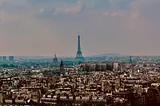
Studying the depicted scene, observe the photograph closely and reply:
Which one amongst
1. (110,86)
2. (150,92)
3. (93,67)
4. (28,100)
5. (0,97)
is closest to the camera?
(28,100)

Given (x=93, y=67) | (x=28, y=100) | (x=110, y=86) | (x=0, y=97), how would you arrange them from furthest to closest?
(x=93, y=67) < (x=110, y=86) < (x=0, y=97) < (x=28, y=100)

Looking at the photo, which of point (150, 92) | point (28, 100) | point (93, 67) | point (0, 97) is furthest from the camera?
point (93, 67)

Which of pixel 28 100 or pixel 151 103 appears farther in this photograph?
pixel 151 103

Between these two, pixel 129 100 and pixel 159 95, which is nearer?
pixel 129 100

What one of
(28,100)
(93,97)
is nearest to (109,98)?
(93,97)

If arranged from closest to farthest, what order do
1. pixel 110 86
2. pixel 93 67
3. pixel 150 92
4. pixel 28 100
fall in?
1. pixel 28 100
2. pixel 150 92
3. pixel 110 86
4. pixel 93 67

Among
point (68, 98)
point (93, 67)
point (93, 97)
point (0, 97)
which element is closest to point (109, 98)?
point (93, 97)

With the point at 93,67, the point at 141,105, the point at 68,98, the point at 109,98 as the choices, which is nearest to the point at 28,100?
the point at 68,98

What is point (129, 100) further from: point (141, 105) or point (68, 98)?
point (68, 98)

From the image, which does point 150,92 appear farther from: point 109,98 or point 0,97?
point 0,97
